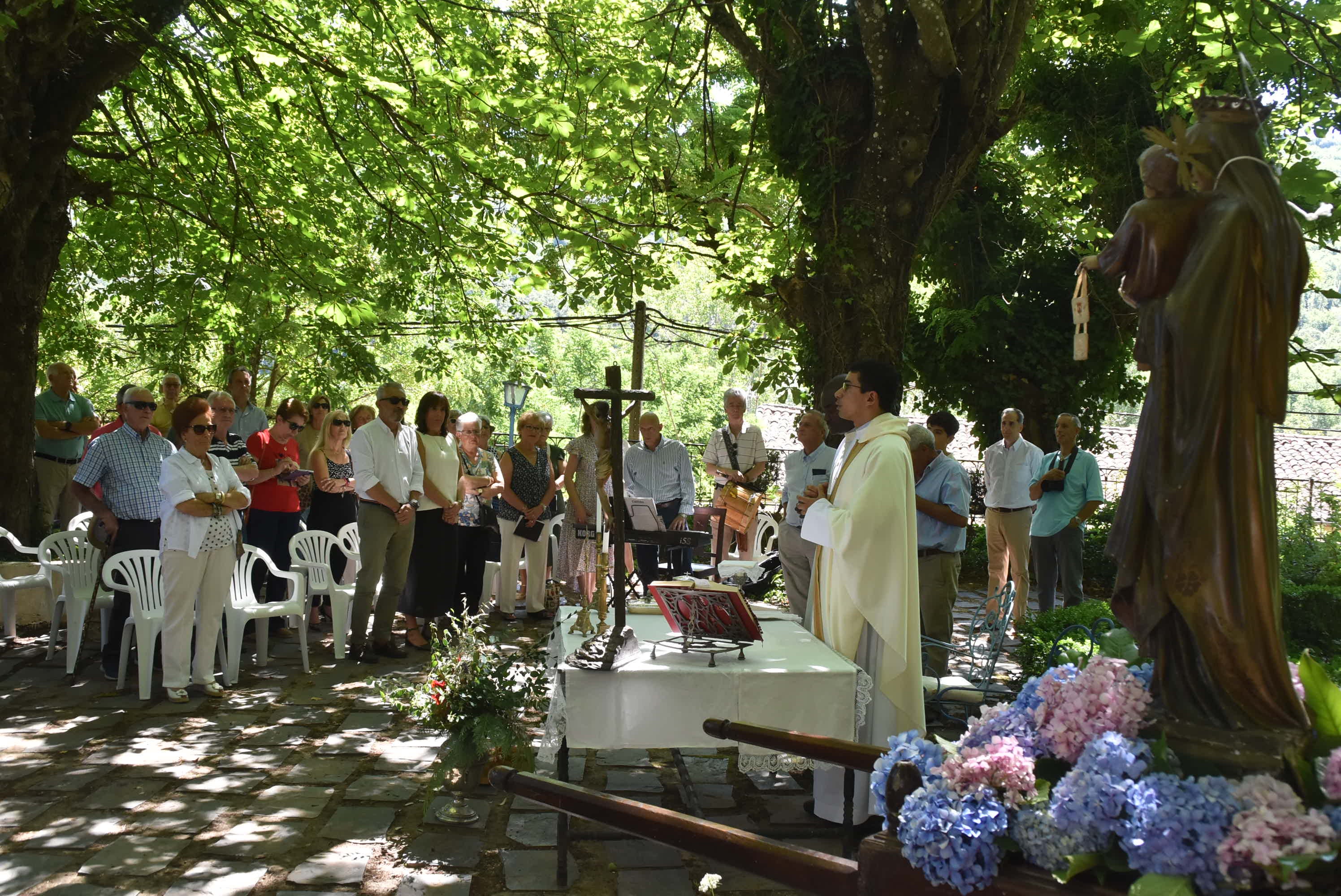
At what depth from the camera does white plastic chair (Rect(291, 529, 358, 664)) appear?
29.2 ft

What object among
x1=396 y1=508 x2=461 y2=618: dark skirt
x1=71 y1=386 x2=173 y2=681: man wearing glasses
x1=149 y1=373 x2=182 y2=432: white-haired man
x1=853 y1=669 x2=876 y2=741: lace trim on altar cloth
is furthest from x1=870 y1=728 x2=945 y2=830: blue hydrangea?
x1=149 y1=373 x2=182 y2=432: white-haired man

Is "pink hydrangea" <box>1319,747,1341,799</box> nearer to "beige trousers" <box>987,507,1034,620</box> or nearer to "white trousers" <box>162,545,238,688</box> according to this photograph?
"white trousers" <box>162,545,238,688</box>

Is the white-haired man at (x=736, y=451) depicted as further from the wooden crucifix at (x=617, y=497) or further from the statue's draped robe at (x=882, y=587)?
the wooden crucifix at (x=617, y=497)

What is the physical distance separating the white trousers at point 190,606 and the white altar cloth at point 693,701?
12.3ft

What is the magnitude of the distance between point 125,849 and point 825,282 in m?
6.78

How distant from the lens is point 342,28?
12297 mm

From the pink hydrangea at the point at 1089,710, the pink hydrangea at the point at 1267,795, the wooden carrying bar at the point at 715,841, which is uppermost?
the pink hydrangea at the point at 1089,710

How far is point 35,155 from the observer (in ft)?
31.1

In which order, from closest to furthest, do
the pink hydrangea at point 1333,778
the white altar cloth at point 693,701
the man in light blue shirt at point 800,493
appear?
the pink hydrangea at point 1333,778, the white altar cloth at point 693,701, the man in light blue shirt at point 800,493

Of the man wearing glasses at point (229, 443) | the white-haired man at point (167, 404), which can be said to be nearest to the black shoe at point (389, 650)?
the man wearing glasses at point (229, 443)

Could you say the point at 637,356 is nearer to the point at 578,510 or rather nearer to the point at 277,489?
the point at 578,510

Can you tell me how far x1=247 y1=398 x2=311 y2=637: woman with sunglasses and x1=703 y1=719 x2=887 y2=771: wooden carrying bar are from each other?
280 inches

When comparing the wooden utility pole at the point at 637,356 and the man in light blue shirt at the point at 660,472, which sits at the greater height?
the wooden utility pole at the point at 637,356

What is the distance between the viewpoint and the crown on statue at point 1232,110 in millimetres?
2471
